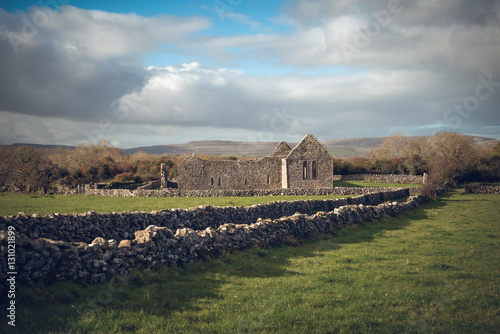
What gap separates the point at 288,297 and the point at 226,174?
38025 mm

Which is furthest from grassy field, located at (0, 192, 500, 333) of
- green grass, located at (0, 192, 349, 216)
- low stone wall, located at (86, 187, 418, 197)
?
low stone wall, located at (86, 187, 418, 197)

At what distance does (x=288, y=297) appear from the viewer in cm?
704

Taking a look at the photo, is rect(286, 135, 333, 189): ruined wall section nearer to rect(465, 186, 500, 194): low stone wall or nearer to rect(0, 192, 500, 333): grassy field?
rect(465, 186, 500, 194): low stone wall

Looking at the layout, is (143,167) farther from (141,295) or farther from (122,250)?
(141,295)

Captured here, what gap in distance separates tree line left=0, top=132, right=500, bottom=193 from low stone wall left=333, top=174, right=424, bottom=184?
7.47ft

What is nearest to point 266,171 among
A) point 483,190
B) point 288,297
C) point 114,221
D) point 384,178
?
point 384,178

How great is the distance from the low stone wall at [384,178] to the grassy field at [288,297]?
50753mm

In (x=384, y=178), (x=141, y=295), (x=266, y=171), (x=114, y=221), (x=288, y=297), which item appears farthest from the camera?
(x=384, y=178)

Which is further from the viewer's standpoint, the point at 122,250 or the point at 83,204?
the point at 83,204

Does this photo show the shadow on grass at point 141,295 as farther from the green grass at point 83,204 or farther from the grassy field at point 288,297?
the green grass at point 83,204

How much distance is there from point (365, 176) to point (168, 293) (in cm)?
6283

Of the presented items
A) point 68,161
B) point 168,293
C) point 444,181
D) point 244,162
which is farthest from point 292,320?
point 68,161

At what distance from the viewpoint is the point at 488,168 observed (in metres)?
53.6

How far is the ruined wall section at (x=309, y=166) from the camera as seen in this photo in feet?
148
